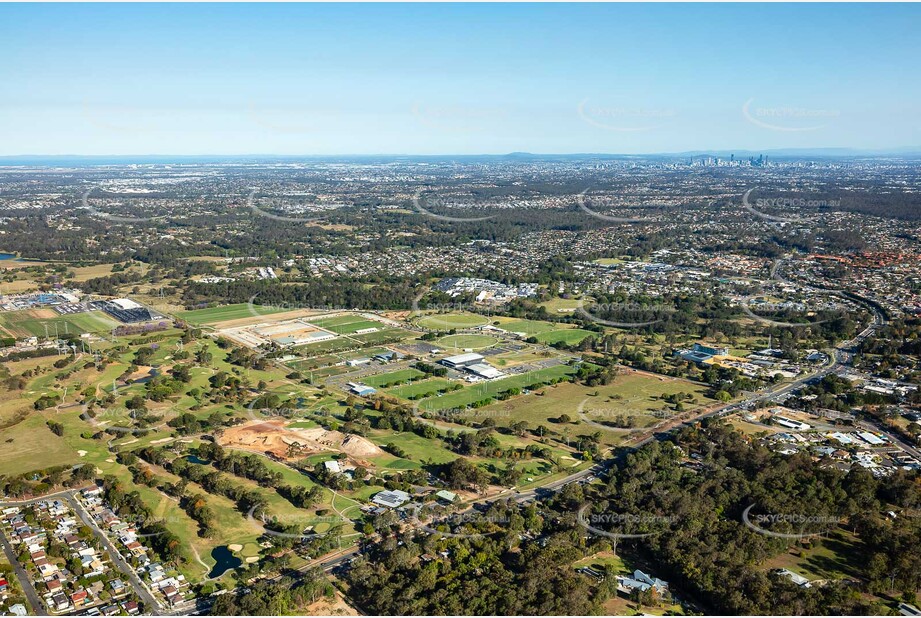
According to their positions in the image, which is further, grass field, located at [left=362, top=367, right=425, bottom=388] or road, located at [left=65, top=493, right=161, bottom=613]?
grass field, located at [left=362, top=367, right=425, bottom=388]

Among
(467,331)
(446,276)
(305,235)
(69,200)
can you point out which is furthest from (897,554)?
(69,200)
